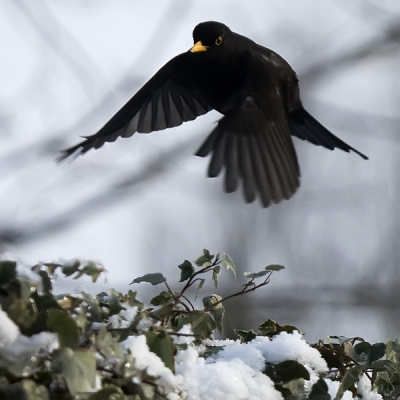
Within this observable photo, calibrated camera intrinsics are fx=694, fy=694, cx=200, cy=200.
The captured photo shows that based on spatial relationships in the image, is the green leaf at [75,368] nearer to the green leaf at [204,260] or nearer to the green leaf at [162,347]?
the green leaf at [162,347]

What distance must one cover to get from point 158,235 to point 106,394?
326 inches

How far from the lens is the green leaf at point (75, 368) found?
82 centimetres

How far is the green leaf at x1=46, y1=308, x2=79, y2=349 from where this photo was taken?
87 cm

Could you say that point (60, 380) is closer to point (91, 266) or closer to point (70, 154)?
point (91, 266)

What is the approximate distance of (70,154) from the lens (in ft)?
9.99

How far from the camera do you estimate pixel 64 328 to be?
2.88 ft

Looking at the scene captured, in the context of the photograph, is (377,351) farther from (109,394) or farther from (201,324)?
(109,394)

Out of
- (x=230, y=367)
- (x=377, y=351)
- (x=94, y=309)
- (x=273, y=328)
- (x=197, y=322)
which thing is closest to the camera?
(x=94, y=309)

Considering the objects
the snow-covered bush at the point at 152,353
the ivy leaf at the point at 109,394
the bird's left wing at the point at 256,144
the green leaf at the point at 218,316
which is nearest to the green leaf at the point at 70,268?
the snow-covered bush at the point at 152,353

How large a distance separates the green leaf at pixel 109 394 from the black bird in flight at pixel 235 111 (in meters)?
2.07

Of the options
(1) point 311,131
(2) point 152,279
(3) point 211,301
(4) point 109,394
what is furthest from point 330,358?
(1) point 311,131

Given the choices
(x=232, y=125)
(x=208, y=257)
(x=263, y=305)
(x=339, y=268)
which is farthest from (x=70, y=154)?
(x=339, y=268)

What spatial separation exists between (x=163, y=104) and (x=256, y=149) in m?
0.66

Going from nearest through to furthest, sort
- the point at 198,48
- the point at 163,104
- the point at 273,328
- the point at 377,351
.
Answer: the point at 377,351, the point at 273,328, the point at 198,48, the point at 163,104
